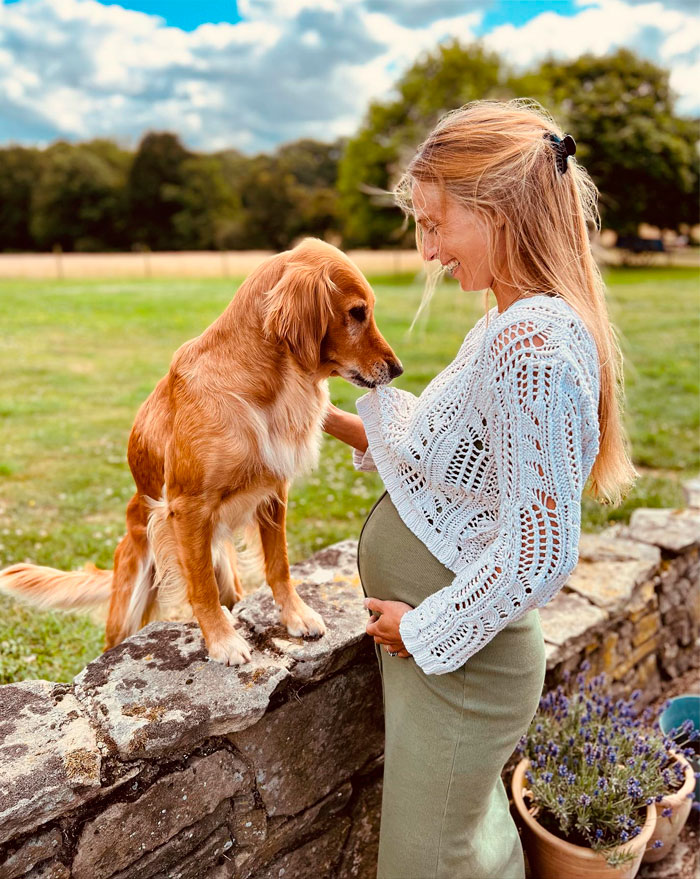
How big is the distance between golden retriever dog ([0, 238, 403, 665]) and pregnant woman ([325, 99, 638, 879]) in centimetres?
23

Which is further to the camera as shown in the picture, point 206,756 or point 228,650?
point 228,650

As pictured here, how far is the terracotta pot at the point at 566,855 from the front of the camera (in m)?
2.65

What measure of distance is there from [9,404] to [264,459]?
6.68 metres

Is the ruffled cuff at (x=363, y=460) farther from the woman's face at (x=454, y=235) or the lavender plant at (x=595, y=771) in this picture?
the lavender plant at (x=595, y=771)

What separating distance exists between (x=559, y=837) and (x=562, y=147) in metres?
2.49

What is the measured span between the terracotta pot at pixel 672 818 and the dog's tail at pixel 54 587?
2.38 metres

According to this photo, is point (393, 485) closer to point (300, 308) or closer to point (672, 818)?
point (300, 308)

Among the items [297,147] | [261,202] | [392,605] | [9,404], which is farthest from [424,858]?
[297,147]

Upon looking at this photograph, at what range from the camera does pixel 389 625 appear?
2.05 meters

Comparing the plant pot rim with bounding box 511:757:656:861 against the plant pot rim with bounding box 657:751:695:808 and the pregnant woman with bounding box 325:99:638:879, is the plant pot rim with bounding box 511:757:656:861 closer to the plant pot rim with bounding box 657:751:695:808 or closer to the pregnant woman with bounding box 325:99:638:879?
the plant pot rim with bounding box 657:751:695:808

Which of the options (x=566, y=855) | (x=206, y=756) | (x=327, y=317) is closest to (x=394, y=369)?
(x=327, y=317)

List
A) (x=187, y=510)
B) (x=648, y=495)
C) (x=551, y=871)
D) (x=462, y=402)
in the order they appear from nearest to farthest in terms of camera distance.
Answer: (x=462, y=402) → (x=187, y=510) → (x=551, y=871) → (x=648, y=495)

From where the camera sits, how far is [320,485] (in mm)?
5781

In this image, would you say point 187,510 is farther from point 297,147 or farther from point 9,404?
point 297,147
